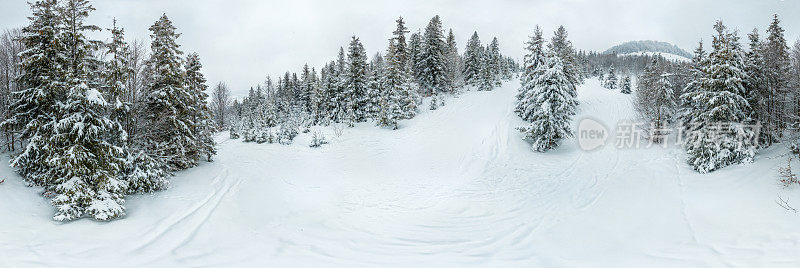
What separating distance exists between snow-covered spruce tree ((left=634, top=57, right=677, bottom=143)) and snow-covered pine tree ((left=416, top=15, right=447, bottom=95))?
70.6 feet

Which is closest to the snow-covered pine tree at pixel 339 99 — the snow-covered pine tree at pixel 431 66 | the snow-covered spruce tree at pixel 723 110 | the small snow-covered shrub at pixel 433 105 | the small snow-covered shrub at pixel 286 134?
the small snow-covered shrub at pixel 286 134

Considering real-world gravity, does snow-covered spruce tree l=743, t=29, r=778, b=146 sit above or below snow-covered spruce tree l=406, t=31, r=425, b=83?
below

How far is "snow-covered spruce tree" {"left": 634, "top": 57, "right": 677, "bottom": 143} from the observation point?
23.5 meters

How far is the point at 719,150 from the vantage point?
15.2 meters

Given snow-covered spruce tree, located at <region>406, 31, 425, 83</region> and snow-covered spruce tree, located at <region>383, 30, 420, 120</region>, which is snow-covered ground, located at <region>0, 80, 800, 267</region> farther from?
snow-covered spruce tree, located at <region>406, 31, 425, 83</region>

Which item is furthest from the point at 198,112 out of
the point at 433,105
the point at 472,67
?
the point at 472,67

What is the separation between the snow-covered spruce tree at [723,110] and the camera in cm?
1517

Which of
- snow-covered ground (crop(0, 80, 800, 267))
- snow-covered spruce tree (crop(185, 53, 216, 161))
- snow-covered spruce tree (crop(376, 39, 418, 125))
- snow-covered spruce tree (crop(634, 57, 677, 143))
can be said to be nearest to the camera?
snow-covered ground (crop(0, 80, 800, 267))

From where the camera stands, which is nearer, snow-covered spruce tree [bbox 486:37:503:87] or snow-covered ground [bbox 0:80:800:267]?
snow-covered ground [bbox 0:80:800:267]

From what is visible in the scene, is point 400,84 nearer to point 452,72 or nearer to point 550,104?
point 452,72

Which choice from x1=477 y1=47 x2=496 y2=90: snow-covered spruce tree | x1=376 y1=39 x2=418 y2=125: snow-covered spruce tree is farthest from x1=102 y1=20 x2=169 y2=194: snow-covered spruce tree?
x1=477 y1=47 x2=496 y2=90: snow-covered spruce tree

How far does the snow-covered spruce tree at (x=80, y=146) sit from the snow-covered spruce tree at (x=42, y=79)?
8.5 inches

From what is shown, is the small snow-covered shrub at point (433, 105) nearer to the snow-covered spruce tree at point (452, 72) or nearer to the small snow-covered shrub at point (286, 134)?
the snow-covered spruce tree at point (452, 72)

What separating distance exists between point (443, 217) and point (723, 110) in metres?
14.6
